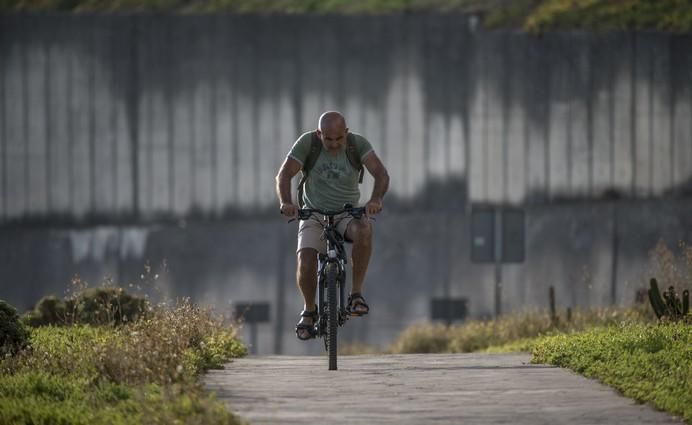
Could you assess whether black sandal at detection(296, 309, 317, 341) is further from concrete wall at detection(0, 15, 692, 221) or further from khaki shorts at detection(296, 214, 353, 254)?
concrete wall at detection(0, 15, 692, 221)

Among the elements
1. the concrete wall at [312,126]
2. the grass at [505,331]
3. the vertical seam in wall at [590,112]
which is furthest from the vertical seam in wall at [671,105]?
the grass at [505,331]

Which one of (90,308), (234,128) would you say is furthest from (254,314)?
(90,308)

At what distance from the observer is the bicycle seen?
45.0 ft

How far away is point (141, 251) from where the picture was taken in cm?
3095

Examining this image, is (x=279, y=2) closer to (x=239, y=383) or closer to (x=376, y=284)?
(x=376, y=284)

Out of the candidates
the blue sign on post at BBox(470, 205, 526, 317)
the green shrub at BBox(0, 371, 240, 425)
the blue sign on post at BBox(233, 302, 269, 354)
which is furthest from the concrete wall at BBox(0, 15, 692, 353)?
the green shrub at BBox(0, 371, 240, 425)

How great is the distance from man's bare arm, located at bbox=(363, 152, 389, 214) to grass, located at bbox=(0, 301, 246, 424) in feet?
5.85

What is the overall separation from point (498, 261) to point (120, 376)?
17071mm

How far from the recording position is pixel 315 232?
14094 millimetres

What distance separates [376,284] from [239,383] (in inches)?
738

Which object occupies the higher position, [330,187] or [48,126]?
[48,126]

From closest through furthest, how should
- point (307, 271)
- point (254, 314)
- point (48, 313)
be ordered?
point (307, 271), point (48, 313), point (254, 314)

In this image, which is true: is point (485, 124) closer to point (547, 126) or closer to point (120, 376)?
point (547, 126)

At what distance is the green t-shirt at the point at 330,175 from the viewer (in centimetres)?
1398
